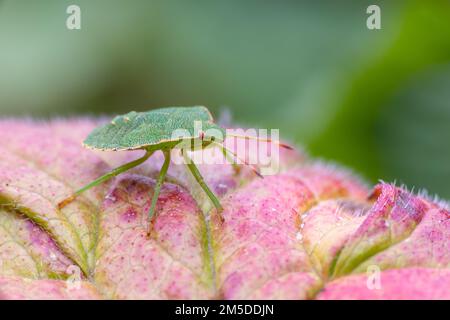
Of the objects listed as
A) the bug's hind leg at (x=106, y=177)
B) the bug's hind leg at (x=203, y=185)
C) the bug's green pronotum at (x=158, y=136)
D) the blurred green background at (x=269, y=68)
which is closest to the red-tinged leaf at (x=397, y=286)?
the bug's hind leg at (x=203, y=185)

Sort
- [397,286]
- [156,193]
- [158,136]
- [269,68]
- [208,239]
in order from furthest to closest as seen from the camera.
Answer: [269,68] < [158,136] < [156,193] < [208,239] < [397,286]

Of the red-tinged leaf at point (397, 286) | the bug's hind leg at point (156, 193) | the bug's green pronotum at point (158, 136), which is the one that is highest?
the bug's green pronotum at point (158, 136)

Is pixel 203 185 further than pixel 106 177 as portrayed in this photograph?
No

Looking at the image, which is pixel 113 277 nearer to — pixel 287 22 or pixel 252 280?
pixel 252 280

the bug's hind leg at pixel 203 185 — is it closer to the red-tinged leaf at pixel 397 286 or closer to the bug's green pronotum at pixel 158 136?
the bug's green pronotum at pixel 158 136

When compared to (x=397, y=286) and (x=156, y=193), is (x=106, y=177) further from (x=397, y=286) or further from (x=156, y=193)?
(x=397, y=286)

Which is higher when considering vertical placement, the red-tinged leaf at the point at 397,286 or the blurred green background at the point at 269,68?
the blurred green background at the point at 269,68

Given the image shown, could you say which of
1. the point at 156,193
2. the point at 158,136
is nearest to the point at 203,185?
the point at 156,193

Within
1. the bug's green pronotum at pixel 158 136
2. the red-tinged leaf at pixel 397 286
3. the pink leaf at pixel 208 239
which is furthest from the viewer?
the bug's green pronotum at pixel 158 136
